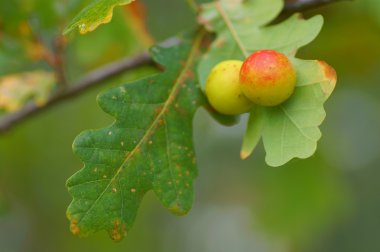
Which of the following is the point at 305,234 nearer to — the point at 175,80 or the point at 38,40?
the point at 38,40

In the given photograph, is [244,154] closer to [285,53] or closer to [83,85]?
[285,53]

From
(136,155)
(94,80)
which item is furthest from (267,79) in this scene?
(94,80)

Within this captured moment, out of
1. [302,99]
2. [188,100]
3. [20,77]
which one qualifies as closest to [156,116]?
[188,100]

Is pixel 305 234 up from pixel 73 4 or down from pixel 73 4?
down

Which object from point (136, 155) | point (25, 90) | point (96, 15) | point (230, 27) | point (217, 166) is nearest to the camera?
point (96, 15)

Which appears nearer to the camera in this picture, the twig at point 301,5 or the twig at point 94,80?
the twig at point 301,5

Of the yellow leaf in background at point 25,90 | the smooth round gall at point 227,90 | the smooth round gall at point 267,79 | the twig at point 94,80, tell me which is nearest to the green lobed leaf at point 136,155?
the smooth round gall at point 227,90

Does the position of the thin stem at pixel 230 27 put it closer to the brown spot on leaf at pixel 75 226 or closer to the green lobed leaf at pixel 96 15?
the green lobed leaf at pixel 96 15
